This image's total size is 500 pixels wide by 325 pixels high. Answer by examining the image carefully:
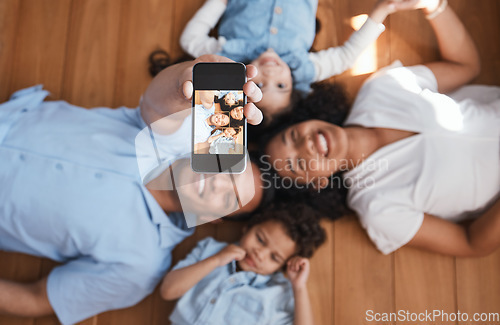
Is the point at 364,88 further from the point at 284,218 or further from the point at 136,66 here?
the point at 136,66

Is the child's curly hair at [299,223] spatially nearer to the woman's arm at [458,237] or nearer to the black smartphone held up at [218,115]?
the woman's arm at [458,237]

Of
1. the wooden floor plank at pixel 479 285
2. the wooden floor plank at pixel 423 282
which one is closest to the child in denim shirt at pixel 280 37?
the wooden floor plank at pixel 423 282

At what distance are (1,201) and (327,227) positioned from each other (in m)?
0.89

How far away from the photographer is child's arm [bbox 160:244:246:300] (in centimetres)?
99

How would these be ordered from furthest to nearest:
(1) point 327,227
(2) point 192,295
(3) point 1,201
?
(1) point 327,227 < (2) point 192,295 < (3) point 1,201

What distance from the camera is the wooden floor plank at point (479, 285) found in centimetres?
106

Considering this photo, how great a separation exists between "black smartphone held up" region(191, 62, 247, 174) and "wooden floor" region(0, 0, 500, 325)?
57 cm

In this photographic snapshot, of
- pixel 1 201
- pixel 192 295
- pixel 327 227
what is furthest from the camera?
pixel 327 227

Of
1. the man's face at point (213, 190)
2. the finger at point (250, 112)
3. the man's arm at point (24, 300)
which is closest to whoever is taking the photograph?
the finger at point (250, 112)

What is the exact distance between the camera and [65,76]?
1.20 metres

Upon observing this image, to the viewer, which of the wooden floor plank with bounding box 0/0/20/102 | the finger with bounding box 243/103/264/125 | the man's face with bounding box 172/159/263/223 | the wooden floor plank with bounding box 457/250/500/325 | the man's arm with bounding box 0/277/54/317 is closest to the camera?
the finger with bounding box 243/103/264/125

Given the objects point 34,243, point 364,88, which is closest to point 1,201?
point 34,243

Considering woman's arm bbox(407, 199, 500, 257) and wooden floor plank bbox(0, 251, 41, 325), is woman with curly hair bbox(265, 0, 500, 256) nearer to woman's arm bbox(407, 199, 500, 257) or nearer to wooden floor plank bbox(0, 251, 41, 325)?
woman's arm bbox(407, 199, 500, 257)

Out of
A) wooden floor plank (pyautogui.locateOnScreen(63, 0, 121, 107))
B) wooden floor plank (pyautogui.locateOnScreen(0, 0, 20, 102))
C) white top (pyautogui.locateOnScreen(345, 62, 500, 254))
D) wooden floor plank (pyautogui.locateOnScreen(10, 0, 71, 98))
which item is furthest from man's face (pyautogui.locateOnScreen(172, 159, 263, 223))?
wooden floor plank (pyautogui.locateOnScreen(0, 0, 20, 102))
